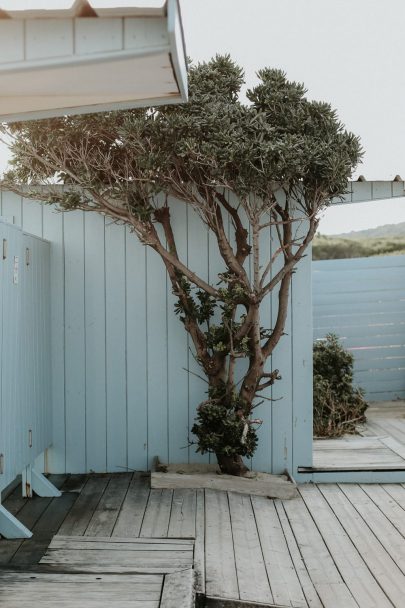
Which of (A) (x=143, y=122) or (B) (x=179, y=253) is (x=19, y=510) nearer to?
(B) (x=179, y=253)

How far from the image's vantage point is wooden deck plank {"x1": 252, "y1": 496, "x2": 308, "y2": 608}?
330cm

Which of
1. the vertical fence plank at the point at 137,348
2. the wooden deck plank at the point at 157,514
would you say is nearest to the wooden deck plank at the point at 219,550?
the wooden deck plank at the point at 157,514

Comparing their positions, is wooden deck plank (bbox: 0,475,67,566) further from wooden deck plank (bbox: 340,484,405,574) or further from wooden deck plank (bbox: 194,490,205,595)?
wooden deck plank (bbox: 340,484,405,574)

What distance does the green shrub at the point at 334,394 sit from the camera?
6.94m

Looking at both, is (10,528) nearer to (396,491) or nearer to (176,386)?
(176,386)

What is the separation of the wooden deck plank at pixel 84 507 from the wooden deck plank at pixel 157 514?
0.36 metres

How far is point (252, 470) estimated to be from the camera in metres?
5.49

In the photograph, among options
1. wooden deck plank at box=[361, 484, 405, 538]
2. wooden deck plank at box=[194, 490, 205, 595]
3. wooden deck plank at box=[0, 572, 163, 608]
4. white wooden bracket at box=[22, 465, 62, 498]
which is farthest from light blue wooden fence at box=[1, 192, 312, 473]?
wooden deck plank at box=[0, 572, 163, 608]

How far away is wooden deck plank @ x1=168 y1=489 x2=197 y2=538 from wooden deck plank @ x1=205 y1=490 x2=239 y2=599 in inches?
3.5

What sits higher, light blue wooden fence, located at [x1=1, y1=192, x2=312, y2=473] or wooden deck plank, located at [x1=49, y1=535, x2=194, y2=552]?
light blue wooden fence, located at [x1=1, y1=192, x2=312, y2=473]

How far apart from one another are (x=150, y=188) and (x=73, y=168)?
0.54 meters

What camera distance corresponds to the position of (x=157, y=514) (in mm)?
4480

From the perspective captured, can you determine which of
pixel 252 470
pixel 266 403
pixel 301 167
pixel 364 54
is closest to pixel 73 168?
pixel 301 167

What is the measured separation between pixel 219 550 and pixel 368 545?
0.86 m
